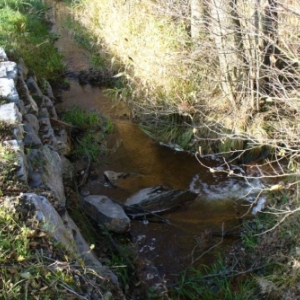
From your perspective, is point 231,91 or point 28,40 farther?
point 28,40

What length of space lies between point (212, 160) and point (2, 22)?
4.46 metres

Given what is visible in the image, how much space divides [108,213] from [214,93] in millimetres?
2607

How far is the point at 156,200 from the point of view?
5391 mm

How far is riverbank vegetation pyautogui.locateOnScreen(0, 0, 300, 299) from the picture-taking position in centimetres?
395

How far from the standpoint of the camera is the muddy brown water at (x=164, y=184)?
4.67 m

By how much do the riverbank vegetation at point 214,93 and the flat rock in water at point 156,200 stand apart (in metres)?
0.86

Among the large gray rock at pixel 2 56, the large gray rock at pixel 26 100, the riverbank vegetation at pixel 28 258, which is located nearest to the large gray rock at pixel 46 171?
the riverbank vegetation at pixel 28 258

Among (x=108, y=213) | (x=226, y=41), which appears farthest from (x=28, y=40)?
(x=108, y=213)

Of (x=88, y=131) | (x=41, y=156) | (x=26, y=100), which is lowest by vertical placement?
(x=88, y=131)

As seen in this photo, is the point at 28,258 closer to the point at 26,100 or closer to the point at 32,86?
the point at 26,100

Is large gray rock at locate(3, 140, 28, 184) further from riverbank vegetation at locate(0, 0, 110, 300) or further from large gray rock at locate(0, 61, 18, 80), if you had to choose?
large gray rock at locate(0, 61, 18, 80)

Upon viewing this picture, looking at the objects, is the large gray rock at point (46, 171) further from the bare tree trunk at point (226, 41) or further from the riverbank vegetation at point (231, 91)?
the bare tree trunk at point (226, 41)

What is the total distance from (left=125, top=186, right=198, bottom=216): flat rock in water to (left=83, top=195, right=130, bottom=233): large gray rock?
274 millimetres

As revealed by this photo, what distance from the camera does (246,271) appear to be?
4109mm
